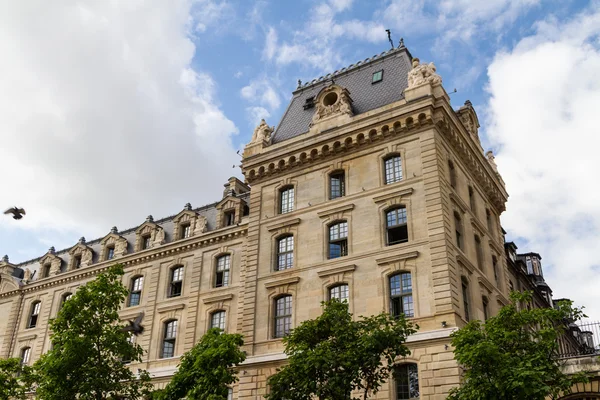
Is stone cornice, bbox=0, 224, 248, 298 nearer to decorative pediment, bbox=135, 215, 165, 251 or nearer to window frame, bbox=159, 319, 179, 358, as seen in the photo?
decorative pediment, bbox=135, 215, 165, 251

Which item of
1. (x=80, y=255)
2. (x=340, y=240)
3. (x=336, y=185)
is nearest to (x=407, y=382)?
(x=340, y=240)

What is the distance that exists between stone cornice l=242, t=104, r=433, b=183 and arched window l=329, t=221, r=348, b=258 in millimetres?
4302

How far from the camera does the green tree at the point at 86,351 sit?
2678 cm

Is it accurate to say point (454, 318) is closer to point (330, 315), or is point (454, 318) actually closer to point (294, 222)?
point (330, 315)

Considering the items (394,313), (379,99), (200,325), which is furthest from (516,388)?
(200,325)

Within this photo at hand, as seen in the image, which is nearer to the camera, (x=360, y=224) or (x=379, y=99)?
(x=360, y=224)

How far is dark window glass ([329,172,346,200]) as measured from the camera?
113 feet

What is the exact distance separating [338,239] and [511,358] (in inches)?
528

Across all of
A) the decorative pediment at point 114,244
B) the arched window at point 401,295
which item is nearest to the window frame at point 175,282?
the decorative pediment at point 114,244

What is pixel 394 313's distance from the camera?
29312 millimetres

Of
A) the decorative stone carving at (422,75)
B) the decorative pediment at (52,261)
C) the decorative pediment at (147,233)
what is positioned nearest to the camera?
the decorative stone carving at (422,75)

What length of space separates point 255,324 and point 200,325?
716cm

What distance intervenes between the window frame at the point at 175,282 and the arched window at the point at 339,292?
13.4m

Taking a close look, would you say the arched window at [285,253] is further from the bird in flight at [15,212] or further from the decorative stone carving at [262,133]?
the bird in flight at [15,212]
